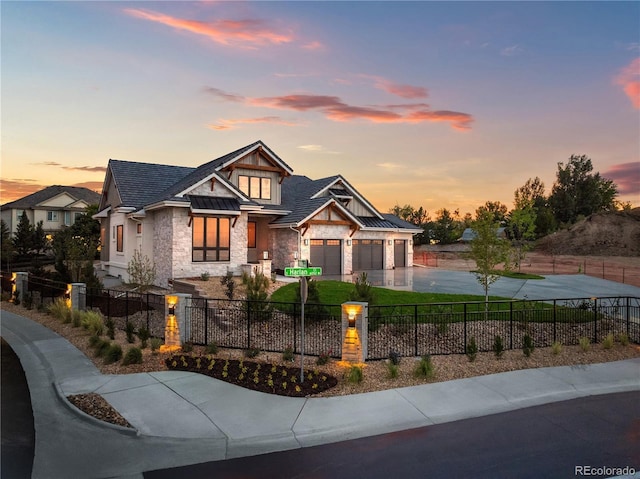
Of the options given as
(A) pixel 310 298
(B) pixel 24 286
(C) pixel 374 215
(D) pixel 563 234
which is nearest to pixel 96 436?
(A) pixel 310 298

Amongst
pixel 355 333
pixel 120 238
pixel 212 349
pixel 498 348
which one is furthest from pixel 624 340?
pixel 120 238

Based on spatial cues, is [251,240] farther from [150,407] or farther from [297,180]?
[150,407]

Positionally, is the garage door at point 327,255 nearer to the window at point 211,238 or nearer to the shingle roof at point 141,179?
the window at point 211,238

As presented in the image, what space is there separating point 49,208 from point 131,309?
50.8 m

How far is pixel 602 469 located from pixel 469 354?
496 centimetres

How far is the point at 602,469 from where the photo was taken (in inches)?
235

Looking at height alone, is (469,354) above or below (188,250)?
below

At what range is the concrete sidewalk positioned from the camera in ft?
21.1

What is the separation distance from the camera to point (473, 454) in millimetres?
6414

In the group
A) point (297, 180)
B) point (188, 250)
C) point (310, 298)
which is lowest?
point (310, 298)

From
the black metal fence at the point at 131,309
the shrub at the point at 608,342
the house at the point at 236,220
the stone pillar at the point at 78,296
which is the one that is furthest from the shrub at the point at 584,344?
the stone pillar at the point at 78,296

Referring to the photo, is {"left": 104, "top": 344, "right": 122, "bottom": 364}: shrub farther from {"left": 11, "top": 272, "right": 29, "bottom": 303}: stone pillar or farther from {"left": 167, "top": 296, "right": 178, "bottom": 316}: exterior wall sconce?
{"left": 11, "top": 272, "right": 29, "bottom": 303}: stone pillar

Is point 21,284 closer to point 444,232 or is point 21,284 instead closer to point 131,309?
point 131,309

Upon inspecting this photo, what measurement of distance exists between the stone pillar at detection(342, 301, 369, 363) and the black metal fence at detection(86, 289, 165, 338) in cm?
680
